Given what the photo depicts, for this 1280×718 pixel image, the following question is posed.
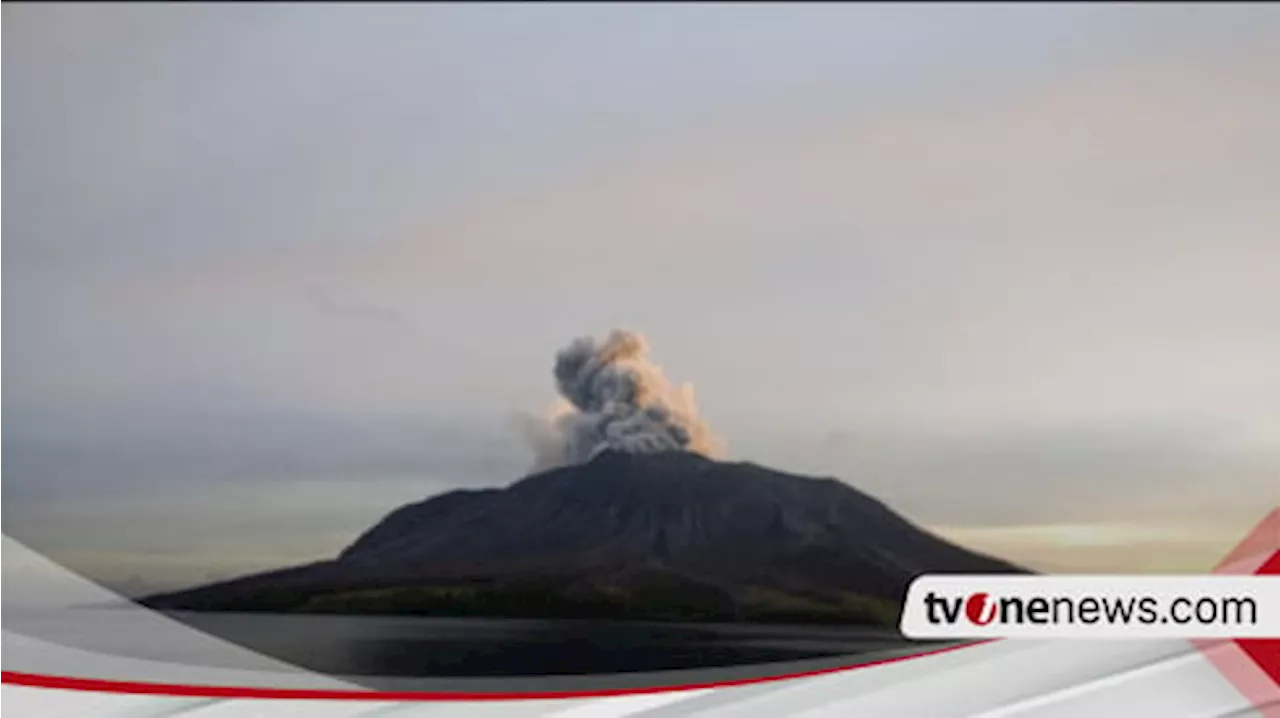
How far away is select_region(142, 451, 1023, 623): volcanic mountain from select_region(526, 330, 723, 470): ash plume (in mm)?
16

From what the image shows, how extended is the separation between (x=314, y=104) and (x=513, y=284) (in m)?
0.33

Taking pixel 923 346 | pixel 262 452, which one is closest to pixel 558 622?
pixel 262 452

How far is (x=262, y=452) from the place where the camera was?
5.96 feet

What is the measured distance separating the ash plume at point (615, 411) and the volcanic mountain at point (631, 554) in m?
0.02

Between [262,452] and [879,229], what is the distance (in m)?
0.76

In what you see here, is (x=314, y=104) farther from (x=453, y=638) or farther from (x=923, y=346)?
(x=923, y=346)

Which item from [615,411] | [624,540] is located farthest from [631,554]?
[615,411]

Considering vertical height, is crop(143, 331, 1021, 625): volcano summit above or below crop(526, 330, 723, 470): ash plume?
below

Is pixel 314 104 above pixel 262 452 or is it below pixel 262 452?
above

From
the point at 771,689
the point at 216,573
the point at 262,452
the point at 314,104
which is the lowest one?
the point at 771,689

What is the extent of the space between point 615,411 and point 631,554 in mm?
169

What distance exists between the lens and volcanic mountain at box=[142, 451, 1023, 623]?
177 cm

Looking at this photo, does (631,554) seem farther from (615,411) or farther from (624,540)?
(615,411)

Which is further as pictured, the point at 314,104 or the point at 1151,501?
the point at 314,104
